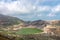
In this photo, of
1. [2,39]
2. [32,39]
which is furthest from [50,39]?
[2,39]

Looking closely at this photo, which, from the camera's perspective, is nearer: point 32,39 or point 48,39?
point 32,39

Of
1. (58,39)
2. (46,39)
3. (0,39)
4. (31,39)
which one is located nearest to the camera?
(0,39)

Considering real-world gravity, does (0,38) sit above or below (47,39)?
below

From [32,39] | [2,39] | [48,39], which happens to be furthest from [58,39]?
[2,39]

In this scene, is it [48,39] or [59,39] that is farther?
[59,39]

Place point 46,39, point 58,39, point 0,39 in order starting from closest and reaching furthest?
1. point 0,39
2. point 46,39
3. point 58,39

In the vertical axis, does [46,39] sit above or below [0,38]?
above

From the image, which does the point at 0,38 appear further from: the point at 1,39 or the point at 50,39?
the point at 50,39

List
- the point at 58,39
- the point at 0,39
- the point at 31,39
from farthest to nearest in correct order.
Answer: the point at 58,39, the point at 31,39, the point at 0,39

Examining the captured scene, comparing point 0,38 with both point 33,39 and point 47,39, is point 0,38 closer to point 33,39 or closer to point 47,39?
point 33,39
